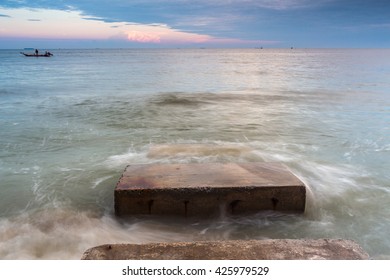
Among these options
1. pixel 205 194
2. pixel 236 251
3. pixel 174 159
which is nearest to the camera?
pixel 236 251

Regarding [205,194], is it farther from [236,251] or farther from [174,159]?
[174,159]

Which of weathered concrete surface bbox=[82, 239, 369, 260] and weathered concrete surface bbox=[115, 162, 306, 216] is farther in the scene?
weathered concrete surface bbox=[115, 162, 306, 216]

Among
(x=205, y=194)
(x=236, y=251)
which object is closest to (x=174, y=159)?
(x=205, y=194)

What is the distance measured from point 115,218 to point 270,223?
7.52ft

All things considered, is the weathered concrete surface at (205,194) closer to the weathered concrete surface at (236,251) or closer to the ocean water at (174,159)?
the ocean water at (174,159)

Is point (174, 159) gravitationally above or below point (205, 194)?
below

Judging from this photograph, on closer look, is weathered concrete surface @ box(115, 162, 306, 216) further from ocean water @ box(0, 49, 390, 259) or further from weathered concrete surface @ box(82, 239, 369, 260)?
weathered concrete surface @ box(82, 239, 369, 260)

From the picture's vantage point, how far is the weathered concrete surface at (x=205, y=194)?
480 centimetres

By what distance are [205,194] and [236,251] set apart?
151cm

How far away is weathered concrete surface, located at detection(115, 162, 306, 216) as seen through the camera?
15.7 feet

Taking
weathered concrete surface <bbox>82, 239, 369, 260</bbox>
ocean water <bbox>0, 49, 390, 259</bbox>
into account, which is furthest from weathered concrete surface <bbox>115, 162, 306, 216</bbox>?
weathered concrete surface <bbox>82, 239, 369, 260</bbox>

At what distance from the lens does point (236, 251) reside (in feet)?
11.1

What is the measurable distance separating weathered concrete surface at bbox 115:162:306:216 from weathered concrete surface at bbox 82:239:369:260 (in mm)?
1327
